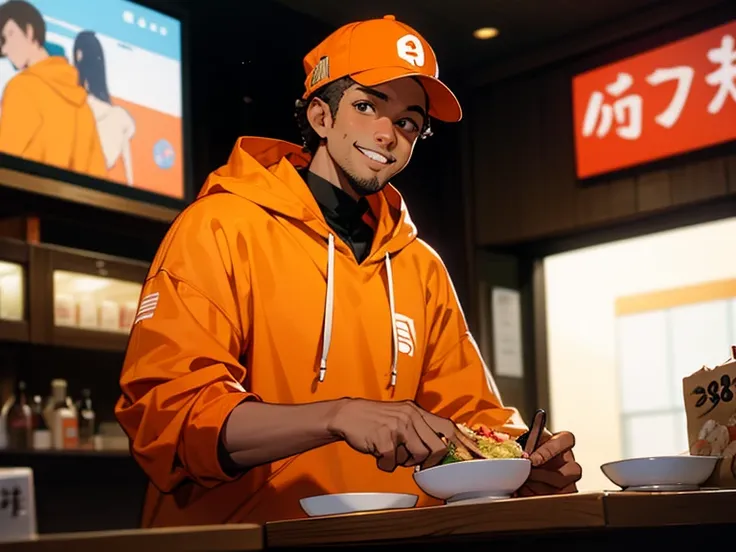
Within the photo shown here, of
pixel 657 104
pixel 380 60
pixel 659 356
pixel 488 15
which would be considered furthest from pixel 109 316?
pixel 659 356

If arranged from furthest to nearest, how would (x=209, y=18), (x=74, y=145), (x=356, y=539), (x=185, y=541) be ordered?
1. (x=209, y=18)
2. (x=74, y=145)
3. (x=356, y=539)
4. (x=185, y=541)

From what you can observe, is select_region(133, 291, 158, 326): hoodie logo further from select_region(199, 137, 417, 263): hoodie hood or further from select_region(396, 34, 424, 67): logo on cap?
select_region(396, 34, 424, 67): logo on cap

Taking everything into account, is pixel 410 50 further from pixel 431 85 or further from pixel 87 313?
pixel 87 313

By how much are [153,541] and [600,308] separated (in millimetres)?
4107

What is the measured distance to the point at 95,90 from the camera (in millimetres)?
2938

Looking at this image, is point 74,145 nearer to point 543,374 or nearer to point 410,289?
point 410,289

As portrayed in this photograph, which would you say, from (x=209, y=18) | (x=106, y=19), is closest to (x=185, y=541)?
(x=106, y=19)

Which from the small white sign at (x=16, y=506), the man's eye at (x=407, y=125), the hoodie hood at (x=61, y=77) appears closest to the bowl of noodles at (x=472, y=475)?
the small white sign at (x=16, y=506)

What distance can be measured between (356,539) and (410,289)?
71 cm

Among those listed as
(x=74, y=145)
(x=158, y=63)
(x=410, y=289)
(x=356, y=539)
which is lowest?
(x=356, y=539)

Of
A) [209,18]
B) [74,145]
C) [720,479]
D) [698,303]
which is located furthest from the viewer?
[698,303]

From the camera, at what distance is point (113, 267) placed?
10.5 feet

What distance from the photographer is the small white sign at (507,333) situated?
3.95 m

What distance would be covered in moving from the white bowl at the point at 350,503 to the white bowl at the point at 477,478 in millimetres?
66
